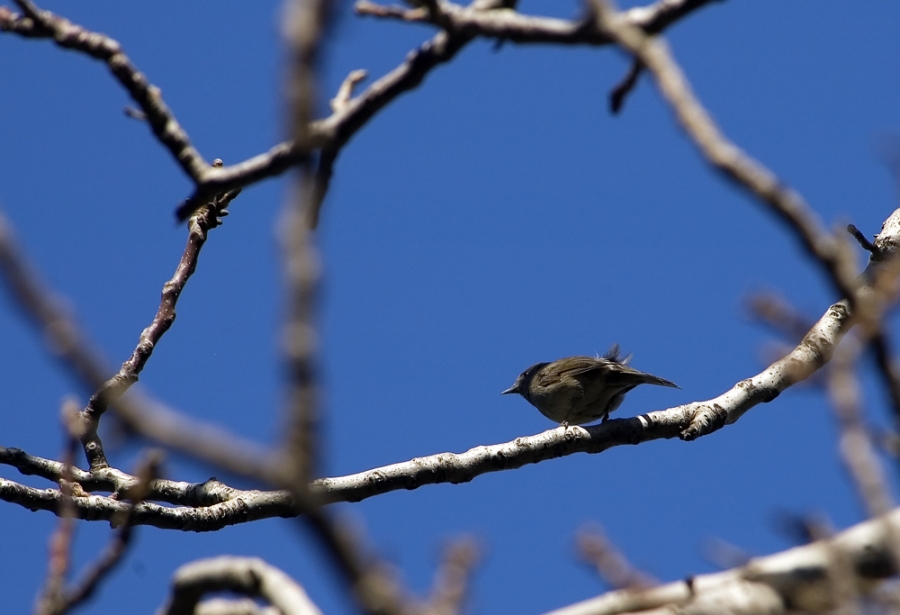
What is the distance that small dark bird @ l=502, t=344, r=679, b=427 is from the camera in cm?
871

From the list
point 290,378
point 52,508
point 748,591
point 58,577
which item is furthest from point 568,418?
point 290,378

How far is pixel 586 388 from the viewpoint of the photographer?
8.82m

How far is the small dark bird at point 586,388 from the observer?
8.71m

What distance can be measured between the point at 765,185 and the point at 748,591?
1659 millimetres

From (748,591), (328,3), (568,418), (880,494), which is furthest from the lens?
(568,418)

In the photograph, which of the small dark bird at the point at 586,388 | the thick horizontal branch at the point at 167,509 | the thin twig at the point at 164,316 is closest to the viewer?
the thick horizontal branch at the point at 167,509

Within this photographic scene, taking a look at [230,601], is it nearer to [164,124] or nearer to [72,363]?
[164,124]

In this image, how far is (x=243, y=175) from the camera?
3.15m

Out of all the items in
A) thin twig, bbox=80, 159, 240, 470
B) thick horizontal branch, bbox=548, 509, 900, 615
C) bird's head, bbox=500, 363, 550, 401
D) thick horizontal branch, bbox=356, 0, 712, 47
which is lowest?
thick horizontal branch, bbox=548, 509, 900, 615

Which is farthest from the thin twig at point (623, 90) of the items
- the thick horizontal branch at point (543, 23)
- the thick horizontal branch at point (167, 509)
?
the thick horizontal branch at point (167, 509)

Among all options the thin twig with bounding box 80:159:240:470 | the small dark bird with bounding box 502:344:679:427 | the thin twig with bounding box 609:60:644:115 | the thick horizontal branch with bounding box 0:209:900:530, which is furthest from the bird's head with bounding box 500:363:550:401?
the thin twig with bounding box 609:60:644:115

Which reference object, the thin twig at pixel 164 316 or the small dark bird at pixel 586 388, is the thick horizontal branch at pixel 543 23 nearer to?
the thin twig at pixel 164 316

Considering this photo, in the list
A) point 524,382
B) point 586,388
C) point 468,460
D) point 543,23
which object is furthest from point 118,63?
point 524,382

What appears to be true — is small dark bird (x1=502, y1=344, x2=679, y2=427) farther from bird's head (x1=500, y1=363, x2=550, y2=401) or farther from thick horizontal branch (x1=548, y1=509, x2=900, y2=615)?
thick horizontal branch (x1=548, y1=509, x2=900, y2=615)
